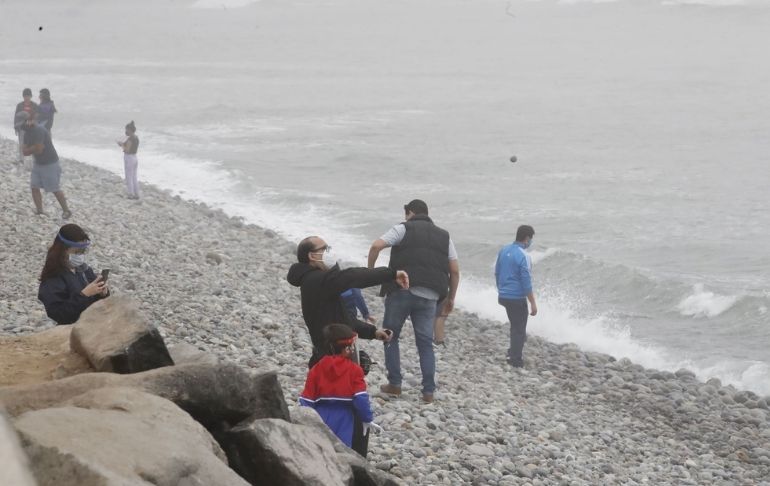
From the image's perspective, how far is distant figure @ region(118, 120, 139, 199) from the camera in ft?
72.6

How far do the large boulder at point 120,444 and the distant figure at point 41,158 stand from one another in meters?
11.5

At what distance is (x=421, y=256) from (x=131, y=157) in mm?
13735

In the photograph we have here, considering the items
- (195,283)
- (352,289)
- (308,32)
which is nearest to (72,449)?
(352,289)

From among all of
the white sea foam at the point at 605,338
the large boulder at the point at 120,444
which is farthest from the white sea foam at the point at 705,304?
the large boulder at the point at 120,444

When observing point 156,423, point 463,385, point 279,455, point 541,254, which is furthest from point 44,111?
point 156,423

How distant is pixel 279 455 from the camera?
6328 millimetres

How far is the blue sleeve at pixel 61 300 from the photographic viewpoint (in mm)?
8117

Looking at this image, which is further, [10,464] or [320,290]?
[320,290]

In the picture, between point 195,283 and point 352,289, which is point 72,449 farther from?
point 195,283

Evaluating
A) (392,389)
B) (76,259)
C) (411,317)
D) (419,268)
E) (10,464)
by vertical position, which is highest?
(10,464)

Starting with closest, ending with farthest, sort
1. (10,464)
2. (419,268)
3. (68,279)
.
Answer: (10,464) < (68,279) < (419,268)

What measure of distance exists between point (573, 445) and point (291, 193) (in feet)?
78.5

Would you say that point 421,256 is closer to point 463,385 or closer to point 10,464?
point 463,385

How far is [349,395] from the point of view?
7695 millimetres
